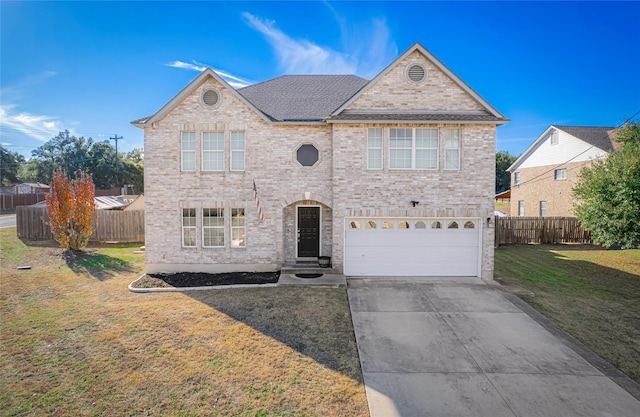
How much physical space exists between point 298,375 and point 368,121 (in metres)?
8.45

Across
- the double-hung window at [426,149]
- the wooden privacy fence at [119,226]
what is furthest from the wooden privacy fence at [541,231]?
the wooden privacy fence at [119,226]

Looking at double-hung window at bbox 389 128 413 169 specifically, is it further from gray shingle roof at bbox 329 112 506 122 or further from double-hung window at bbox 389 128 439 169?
gray shingle roof at bbox 329 112 506 122

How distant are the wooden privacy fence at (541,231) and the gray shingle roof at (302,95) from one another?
1322 cm

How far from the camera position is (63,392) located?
203 inches

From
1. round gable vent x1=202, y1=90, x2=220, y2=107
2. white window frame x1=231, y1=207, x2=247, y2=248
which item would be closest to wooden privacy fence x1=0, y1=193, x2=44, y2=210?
round gable vent x1=202, y1=90, x2=220, y2=107

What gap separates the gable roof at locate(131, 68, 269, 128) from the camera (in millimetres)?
11438

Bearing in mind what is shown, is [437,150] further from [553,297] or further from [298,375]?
[298,375]

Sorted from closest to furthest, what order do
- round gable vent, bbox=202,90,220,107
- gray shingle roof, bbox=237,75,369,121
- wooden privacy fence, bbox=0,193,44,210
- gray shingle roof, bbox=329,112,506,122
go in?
gray shingle roof, bbox=329,112,506,122 → round gable vent, bbox=202,90,220,107 → gray shingle roof, bbox=237,75,369,121 → wooden privacy fence, bbox=0,193,44,210

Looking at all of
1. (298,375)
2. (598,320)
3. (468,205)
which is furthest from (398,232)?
(298,375)

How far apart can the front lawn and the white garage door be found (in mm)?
2339

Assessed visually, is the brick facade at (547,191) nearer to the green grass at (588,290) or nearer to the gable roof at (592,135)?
the gable roof at (592,135)

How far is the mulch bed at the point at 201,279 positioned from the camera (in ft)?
35.4

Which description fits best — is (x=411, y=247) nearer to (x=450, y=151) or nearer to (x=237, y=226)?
(x=450, y=151)

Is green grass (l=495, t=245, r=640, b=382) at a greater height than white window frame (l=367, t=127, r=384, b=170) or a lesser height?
lesser
